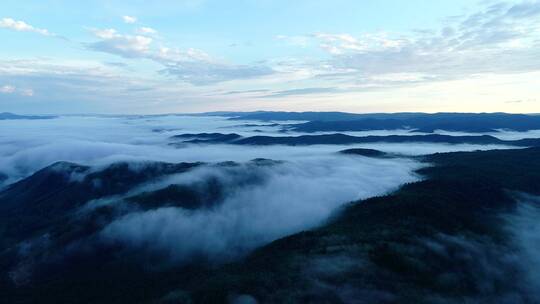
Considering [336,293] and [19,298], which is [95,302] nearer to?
[19,298]

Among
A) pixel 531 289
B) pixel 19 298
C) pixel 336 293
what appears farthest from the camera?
pixel 19 298

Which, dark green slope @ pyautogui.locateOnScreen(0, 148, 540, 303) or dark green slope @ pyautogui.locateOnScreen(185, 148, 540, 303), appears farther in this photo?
dark green slope @ pyautogui.locateOnScreen(0, 148, 540, 303)

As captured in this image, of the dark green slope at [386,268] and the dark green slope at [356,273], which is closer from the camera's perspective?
the dark green slope at [386,268]

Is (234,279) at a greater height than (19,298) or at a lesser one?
greater

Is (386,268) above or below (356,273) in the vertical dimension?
below

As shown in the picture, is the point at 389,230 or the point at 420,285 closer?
the point at 420,285

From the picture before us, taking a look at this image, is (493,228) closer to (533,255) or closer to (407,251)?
(533,255)

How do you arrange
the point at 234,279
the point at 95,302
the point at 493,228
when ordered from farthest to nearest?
the point at 493,228
the point at 95,302
the point at 234,279

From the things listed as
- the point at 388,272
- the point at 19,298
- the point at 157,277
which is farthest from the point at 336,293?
the point at 19,298

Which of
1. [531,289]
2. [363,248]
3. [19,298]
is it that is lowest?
[19,298]

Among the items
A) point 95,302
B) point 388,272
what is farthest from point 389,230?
point 95,302

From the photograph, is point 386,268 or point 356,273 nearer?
point 356,273
